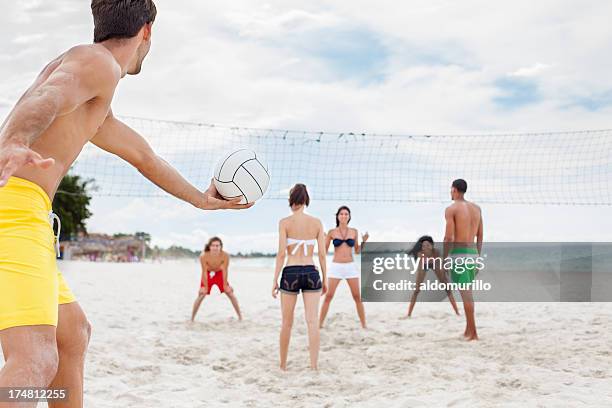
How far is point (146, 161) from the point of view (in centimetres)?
228

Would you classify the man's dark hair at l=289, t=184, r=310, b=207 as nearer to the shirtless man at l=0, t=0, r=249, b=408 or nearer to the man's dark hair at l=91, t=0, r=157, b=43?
the shirtless man at l=0, t=0, r=249, b=408

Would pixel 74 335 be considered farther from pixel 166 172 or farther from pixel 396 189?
pixel 396 189

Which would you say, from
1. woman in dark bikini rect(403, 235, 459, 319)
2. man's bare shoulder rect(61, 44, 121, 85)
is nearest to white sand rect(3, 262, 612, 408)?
woman in dark bikini rect(403, 235, 459, 319)

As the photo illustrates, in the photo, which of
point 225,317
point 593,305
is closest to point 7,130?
point 225,317

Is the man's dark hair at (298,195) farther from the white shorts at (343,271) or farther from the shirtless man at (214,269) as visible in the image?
the shirtless man at (214,269)

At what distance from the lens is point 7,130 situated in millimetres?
1455

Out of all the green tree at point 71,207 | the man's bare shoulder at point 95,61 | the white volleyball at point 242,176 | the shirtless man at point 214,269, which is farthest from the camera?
the green tree at point 71,207

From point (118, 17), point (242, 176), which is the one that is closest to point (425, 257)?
point (242, 176)

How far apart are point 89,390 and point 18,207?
8.07 feet

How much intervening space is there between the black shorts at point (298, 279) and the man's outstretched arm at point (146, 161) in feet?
7.19

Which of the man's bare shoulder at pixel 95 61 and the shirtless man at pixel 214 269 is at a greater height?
the man's bare shoulder at pixel 95 61

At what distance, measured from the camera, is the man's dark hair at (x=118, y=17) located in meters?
1.81

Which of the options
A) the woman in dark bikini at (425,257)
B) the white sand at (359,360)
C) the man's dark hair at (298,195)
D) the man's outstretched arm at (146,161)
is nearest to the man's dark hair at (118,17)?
the man's outstretched arm at (146,161)

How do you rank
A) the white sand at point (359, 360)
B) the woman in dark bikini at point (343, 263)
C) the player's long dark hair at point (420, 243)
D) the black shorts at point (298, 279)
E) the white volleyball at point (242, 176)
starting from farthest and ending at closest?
1. the player's long dark hair at point (420, 243)
2. the woman in dark bikini at point (343, 263)
3. the black shorts at point (298, 279)
4. the white sand at point (359, 360)
5. the white volleyball at point (242, 176)
